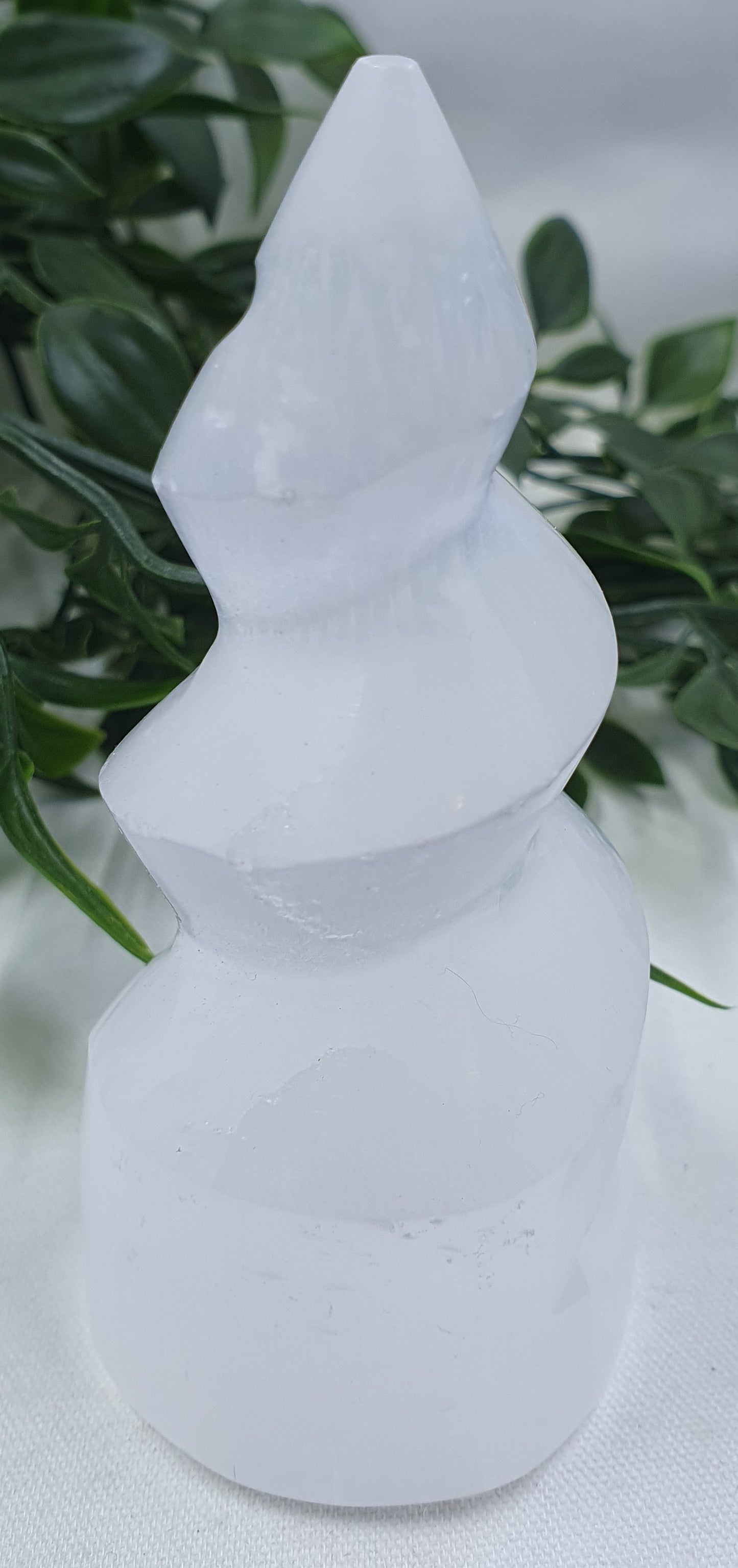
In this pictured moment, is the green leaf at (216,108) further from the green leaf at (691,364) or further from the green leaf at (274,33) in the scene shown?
the green leaf at (691,364)

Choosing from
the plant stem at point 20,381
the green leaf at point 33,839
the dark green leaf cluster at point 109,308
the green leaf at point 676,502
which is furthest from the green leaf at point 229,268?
the green leaf at point 33,839

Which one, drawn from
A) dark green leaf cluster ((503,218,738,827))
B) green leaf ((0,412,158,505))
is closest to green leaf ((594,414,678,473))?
dark green leaf cluster ((503,218,738,827))

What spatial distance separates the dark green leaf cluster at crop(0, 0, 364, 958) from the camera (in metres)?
0.42

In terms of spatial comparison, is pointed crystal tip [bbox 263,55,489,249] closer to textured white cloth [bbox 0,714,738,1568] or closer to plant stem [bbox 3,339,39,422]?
textured white cloth [bbox 0,714,738,1568]

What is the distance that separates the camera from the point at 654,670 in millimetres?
530

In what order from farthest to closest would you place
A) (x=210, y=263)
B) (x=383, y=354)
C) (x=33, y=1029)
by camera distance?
1. (x=210, y=263)
2. (x=33, y=1029)
3. (x=383, y=354)

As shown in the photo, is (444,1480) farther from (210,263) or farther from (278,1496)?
(210,263)

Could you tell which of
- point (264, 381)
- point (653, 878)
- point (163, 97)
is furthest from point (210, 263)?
point (264, 381)

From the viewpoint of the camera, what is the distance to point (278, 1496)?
36 cm

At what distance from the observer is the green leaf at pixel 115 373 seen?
0.47 m

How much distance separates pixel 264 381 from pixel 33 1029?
29cm

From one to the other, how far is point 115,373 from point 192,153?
0.82 ft

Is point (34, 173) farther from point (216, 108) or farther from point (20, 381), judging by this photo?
point (20, 381)

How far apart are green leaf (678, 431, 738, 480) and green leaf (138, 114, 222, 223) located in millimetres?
256
